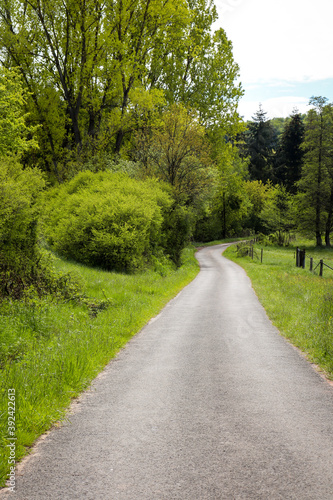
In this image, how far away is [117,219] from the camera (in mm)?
18734

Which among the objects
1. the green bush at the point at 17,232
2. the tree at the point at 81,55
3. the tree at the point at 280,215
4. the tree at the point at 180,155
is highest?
the tree at the point at 81,55

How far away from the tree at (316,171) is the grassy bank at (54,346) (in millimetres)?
42086

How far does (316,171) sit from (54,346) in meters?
49.9

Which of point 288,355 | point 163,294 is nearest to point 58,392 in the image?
point 288,355

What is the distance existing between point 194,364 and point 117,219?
41.0 ft

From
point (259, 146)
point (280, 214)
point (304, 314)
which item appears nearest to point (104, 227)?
point (304, 314)

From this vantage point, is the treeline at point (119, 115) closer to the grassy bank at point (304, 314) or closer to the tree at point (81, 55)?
the tree at point (81, 55)

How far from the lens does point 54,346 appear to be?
24.5ft

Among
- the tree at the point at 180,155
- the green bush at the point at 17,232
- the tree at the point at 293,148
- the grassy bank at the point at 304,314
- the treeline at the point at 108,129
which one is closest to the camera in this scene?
the grassy bank at the point at 304,314

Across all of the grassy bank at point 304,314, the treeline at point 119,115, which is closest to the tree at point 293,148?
the treeline at point 119,115

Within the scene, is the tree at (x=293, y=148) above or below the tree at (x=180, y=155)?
above

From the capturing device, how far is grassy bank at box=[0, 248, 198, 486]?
15.1 ft

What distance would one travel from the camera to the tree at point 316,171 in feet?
163

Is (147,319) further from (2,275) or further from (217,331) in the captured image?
(2,275)
